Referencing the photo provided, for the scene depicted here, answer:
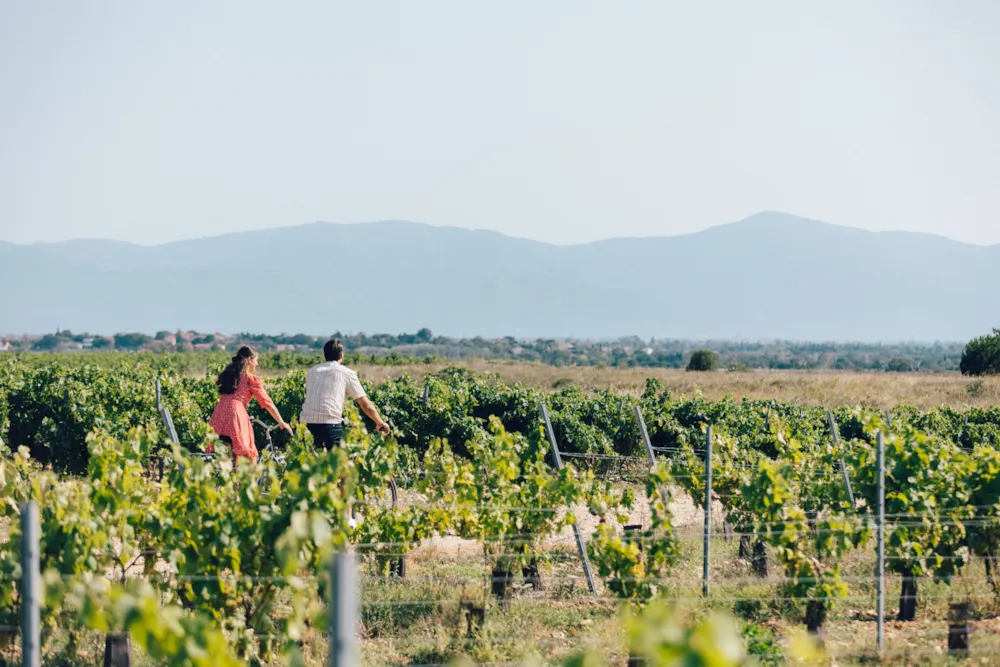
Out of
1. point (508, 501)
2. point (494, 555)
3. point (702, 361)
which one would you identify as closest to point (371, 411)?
point (508, 501)

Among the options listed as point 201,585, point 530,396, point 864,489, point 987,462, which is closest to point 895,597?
point 864,489

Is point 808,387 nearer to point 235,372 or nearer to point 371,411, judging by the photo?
point 371,411

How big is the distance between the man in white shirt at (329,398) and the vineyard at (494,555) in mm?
231

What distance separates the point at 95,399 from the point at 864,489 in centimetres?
1163

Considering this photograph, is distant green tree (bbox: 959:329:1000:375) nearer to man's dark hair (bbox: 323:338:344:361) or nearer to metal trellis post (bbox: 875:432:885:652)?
metal trellis post (bbox: 875:432:885:652)

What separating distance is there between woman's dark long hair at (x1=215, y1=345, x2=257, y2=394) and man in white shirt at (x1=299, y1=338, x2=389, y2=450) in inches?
28.8

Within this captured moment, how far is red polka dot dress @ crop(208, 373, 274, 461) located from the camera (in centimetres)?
918

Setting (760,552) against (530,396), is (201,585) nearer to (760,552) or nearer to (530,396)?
(760,552)

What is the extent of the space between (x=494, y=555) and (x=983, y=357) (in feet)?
142

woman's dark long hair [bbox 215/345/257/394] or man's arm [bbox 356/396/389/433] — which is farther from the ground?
woman's dark long hair [bbox 215/345/257/394]

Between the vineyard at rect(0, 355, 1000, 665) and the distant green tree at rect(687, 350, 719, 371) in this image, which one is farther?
the distant green tree at rect(687, 350, 719, 371)

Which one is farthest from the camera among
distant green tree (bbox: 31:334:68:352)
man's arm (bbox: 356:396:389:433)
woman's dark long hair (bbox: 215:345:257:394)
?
distant green tree (bbox: 31:334:68:352)

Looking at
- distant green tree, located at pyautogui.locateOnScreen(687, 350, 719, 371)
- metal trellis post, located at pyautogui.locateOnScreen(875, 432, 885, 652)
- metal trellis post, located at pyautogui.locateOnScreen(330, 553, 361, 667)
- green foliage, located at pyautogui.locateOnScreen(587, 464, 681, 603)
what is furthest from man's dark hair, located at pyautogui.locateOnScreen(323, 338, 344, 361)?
distant green tree, located at pyautogui.locateOnScreen(687, 350, 719, 371)

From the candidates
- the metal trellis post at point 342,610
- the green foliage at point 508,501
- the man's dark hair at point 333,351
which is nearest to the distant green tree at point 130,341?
the man's dark hair at point 333,351
